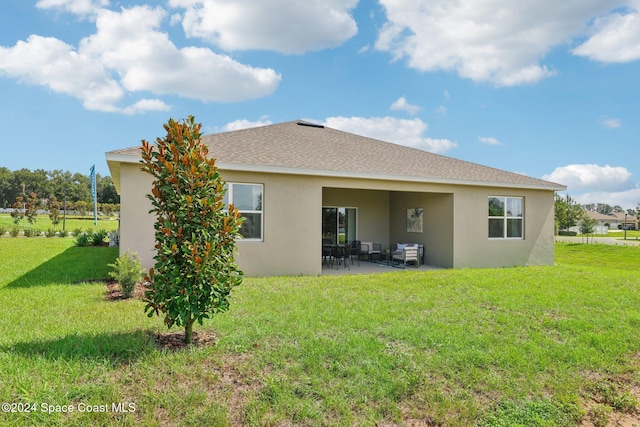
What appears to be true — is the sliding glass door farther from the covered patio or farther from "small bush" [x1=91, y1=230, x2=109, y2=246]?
"small bush" [x1=91, y1=230, x2=109, y2=246]

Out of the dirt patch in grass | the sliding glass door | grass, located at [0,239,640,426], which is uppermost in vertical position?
the sliding glass door

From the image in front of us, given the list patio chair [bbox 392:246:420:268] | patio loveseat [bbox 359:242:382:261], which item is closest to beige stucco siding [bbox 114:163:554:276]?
patio loveseat [bbox 359:242:382:261]

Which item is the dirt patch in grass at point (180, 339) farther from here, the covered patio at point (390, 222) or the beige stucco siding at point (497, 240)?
the beige stucco siding at point (497, 240)

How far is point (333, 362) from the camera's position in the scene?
4195 millimetres

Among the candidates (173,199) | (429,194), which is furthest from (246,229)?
(429,194)

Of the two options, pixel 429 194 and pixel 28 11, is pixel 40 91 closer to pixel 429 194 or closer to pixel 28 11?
pixel 28 11

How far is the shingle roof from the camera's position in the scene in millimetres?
10805

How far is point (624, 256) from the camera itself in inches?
987

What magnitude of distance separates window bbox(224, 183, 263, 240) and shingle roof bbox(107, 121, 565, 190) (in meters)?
0.70

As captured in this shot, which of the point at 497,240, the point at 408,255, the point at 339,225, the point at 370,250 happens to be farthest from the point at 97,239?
the point at 497,240

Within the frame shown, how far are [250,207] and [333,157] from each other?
12.5ft

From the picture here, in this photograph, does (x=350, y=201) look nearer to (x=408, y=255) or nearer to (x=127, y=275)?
(x=408, y=255)

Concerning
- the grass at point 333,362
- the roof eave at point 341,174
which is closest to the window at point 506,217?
the roof eave at point 341,174

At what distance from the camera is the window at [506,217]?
46.0 ft
